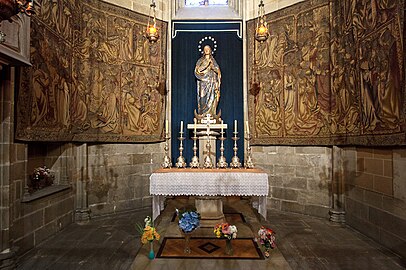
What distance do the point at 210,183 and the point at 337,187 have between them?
406 cm

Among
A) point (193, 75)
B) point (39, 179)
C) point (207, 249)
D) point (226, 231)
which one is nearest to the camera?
point (226, 231)

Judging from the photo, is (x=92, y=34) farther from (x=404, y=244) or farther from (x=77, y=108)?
(x=404, y=244)

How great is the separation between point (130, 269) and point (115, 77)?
589cm

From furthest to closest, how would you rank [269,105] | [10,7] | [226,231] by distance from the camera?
1. [269,105]
2. [226,231]
3. [10,7]

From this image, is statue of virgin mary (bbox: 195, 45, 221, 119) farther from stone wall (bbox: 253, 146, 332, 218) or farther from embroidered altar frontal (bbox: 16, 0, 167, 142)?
stone wall (bbox: 253, 146, 332, 218)

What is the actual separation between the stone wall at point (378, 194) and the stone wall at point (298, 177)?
2.32 ft

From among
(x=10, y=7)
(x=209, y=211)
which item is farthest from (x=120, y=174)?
(x=10, y=7)

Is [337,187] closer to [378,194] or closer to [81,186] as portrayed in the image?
[378,194]

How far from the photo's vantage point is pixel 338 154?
7.69 m

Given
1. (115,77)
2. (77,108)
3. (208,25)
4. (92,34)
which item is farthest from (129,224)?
(208,25)

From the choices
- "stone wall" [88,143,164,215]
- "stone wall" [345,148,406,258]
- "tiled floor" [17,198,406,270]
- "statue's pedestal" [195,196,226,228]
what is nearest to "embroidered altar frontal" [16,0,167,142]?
"stone wall" [88,143,164,215]

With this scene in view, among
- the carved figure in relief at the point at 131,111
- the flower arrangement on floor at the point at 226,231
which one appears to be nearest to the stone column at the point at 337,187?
the flower arrangement on floor at the point at 226,231

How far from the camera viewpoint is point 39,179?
21.5 feet

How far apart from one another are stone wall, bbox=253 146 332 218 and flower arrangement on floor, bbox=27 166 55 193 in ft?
20.1
